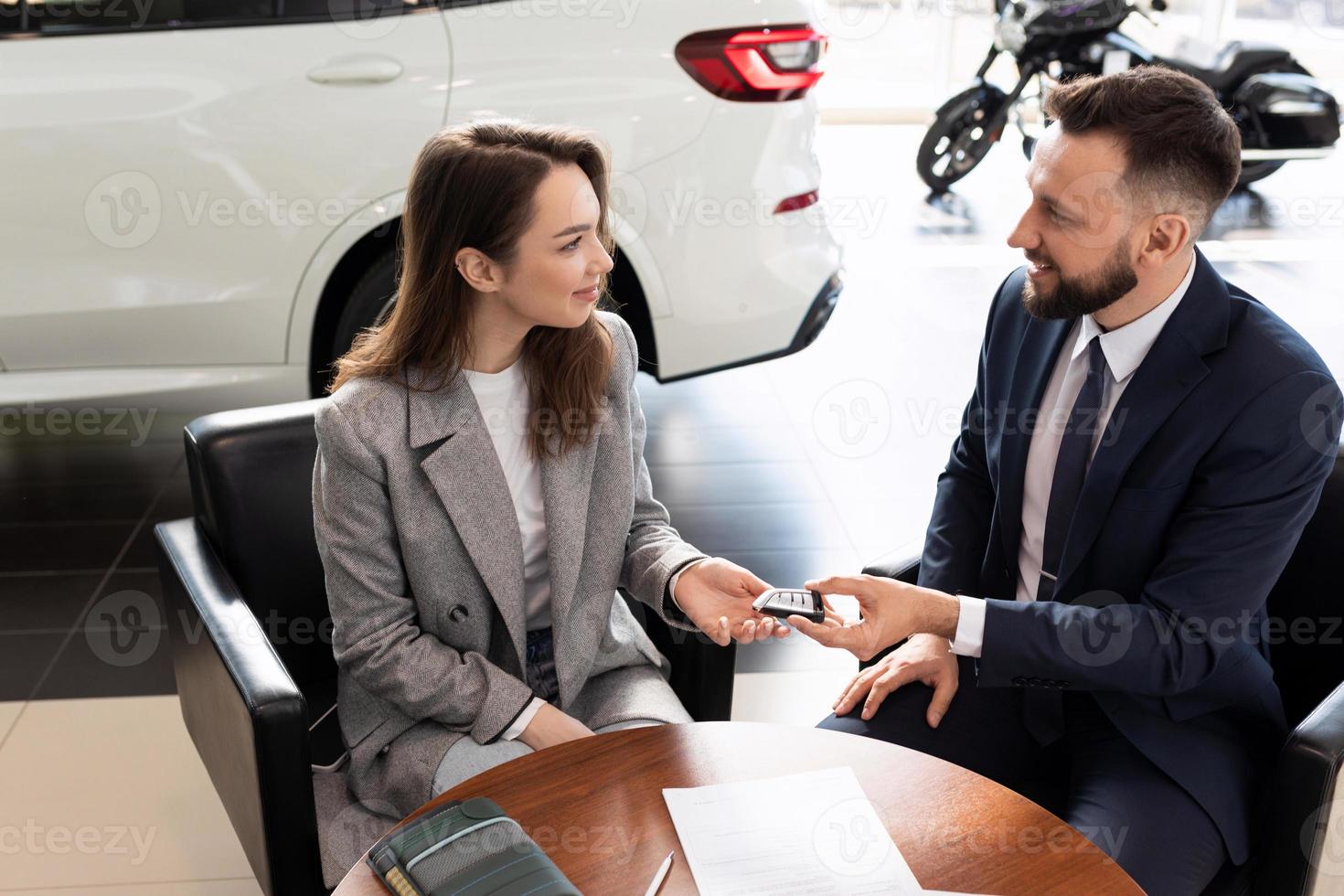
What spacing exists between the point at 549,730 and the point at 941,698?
0.54m

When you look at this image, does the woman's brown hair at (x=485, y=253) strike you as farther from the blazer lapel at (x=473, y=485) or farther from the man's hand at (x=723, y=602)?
the man's hand at (x=723, y=602)

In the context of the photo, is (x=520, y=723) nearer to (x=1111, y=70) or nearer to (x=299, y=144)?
(x=299, y=144)

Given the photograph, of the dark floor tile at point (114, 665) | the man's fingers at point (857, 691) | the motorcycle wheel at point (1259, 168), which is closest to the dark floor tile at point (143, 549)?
the dark floor tile at point (114, 665)

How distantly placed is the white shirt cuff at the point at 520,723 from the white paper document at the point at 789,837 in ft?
0.90

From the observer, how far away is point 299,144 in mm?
2854

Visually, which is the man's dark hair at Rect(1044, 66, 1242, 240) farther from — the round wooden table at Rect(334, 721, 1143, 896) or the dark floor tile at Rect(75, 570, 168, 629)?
the dark floor tile at Rect(75, 570, 168, 629)

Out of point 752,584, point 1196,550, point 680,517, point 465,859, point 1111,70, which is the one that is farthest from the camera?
point 1111,70

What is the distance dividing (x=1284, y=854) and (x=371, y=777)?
1.12 meters

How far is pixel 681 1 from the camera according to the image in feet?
9.45

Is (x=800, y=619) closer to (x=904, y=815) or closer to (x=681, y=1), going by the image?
(x=904, y=815)

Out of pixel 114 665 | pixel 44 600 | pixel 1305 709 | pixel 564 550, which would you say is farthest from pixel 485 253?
pixel 44 600

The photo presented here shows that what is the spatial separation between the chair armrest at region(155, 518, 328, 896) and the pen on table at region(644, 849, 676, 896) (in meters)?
0.45

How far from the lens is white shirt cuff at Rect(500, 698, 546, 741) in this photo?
64.0 inches

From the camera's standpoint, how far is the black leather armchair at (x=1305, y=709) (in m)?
1.42
